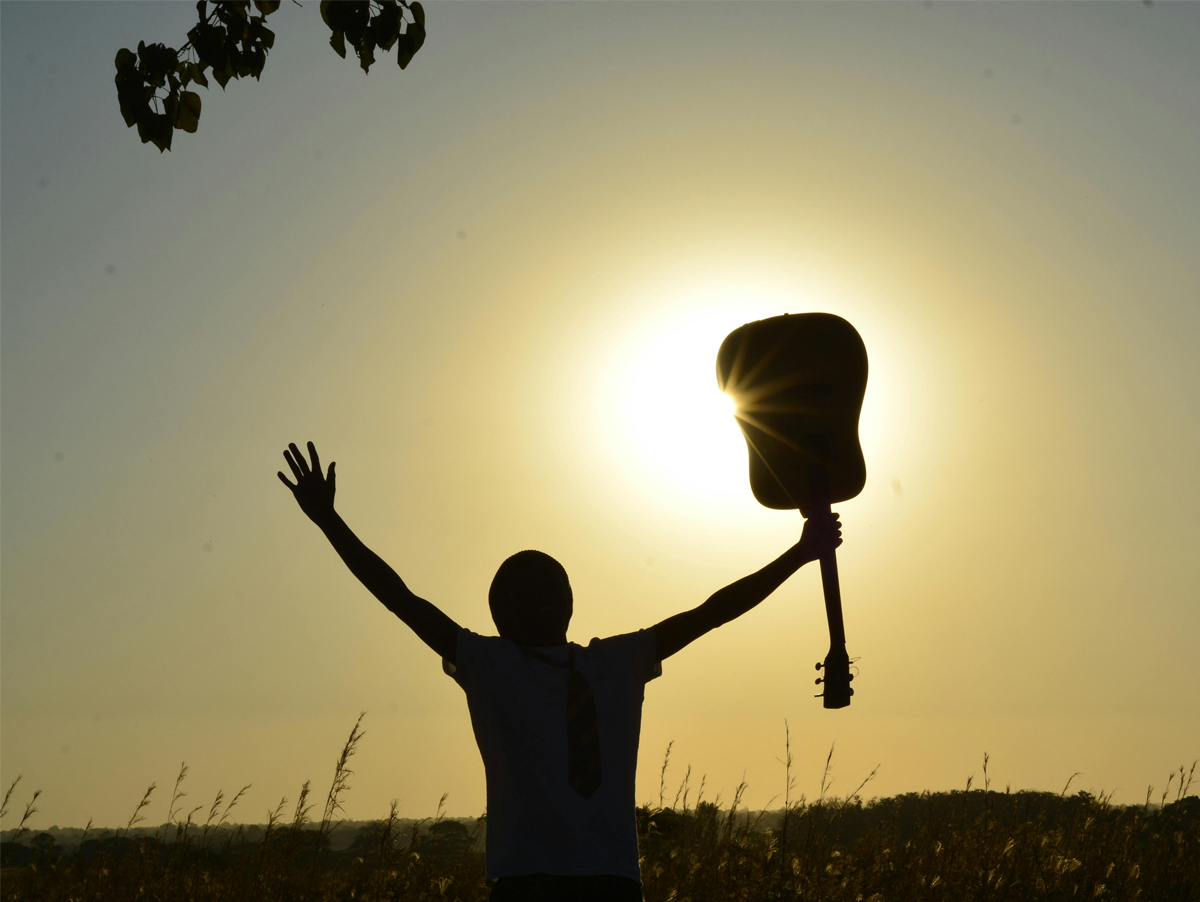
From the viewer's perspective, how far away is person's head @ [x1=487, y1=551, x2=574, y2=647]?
3113 millimetres

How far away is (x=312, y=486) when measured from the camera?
3453 millimetres

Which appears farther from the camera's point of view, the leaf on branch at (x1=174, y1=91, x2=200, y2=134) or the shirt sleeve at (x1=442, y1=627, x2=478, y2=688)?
the leaf on branch at (x1=174, y1=91, x2=200, y2=134)

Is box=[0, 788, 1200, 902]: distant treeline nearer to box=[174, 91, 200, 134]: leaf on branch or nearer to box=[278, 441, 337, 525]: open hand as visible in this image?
box=[278, 441, 337, 525]: open hand

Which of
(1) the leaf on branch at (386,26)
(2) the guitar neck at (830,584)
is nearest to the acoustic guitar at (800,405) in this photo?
(2) the guitar neck at (830,584)

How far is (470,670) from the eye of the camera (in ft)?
9.75

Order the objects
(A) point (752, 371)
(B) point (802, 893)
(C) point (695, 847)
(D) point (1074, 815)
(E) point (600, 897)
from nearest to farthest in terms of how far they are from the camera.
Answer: (E) point (600, 897)
(A) point (752, 371)
(B) point (802, 893)
(C) point (695, 847)
(D) point (1074, 815)

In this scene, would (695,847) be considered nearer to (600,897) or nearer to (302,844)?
(302,844)

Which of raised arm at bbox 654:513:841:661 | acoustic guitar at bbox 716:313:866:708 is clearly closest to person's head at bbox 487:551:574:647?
raised arm at bbox 654:513:841:661

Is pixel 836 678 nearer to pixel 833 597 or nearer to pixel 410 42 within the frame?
pixel 833 597

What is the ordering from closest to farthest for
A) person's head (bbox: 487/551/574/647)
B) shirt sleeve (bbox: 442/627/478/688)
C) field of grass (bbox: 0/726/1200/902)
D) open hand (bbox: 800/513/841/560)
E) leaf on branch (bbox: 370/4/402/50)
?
1. shirt sleeve (bbox: 442/627/478/688)
2. person's head (bbox: 487/551/574/647)
3. leaf on branch (bbox: 370/4/402/50)
4. open hand (bbox: 800/513/841/560)
5. field of grass (bbox: 0/726/1200/902)

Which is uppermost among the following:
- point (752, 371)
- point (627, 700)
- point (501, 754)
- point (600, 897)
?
point (752, 371)

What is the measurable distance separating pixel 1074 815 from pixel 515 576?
222 inches

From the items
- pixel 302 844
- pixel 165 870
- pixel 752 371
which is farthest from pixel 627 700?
pixel 165 870

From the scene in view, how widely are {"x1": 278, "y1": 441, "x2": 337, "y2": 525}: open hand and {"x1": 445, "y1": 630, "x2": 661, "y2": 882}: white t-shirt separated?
28.7 inches
